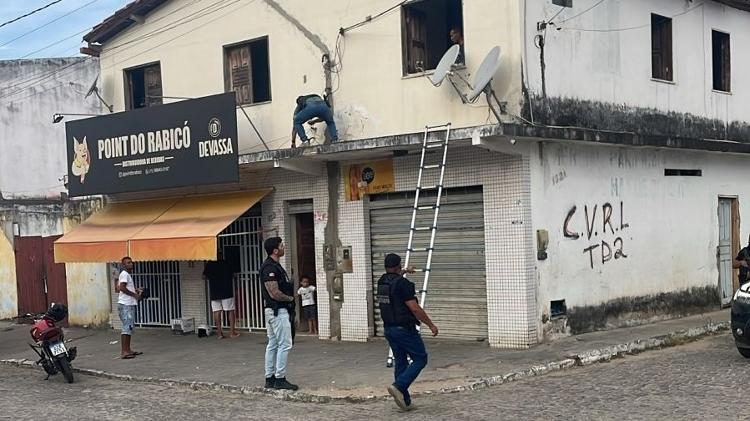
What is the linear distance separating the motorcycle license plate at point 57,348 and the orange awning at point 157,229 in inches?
103

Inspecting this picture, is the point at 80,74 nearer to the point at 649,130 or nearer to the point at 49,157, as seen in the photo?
the point at 49,157

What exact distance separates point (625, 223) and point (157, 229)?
8049 millimetres

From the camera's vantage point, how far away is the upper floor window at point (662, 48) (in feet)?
46.0

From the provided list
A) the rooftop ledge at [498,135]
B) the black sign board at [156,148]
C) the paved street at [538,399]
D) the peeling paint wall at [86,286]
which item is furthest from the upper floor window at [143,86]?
the paved street at [538,399]

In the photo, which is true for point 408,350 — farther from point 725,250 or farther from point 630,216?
point 725,250

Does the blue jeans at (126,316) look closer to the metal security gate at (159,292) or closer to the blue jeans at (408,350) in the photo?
the metal security gate at (159,292)

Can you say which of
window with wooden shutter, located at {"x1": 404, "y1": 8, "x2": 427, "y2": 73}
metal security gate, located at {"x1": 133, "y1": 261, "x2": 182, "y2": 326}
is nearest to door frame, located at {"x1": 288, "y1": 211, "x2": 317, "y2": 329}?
metal security gate, located at {"x1": 133, "y1": 261, "x2": 182, "y2": 326}

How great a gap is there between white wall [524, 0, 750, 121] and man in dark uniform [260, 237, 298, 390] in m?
4.36

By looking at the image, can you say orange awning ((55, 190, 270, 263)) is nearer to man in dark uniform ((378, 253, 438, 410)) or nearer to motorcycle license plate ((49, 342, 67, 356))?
motorcycle license plate ((49, 342, 67, 356))

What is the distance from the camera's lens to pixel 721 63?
617 inches

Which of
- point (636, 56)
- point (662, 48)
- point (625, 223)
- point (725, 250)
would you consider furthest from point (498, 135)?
point (725, 250)

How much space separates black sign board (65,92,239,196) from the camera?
13.7 m


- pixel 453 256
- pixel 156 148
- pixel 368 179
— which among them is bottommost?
pixel 453 256

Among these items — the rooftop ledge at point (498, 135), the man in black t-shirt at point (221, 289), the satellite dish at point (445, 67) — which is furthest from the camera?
the man in black t-shirt at point (221, 289)
